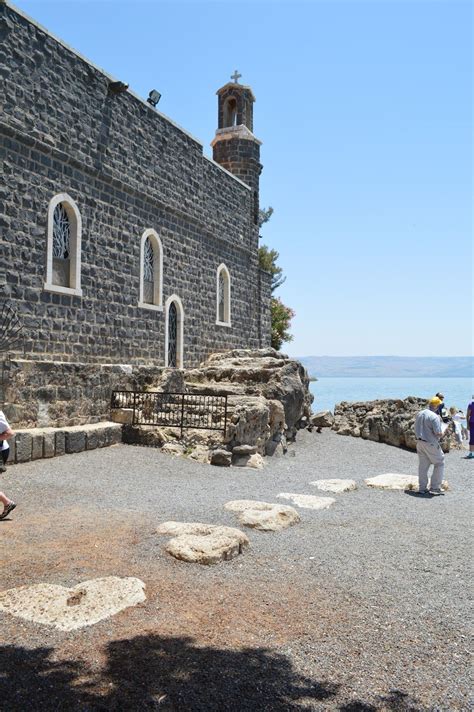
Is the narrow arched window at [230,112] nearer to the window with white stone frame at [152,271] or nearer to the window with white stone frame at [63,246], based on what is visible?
the window with white stone frame at [152,271]

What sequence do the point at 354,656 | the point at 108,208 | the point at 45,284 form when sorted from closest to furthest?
1. the point at 354,656
2. the point at 45,284
3. the point at 108,208

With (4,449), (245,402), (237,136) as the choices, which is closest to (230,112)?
(237,136)

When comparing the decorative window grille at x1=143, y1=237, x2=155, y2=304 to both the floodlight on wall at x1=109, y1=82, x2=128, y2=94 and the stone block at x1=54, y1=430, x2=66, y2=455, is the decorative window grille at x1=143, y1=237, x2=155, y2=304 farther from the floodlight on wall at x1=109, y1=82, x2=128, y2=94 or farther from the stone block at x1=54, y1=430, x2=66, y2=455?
the stone block at x1=54, y1=430, x2=66, y2=455

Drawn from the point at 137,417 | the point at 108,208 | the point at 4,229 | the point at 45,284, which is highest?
the point at 108,208

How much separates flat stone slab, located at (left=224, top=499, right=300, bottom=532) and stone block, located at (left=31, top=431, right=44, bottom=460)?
14.4 ft

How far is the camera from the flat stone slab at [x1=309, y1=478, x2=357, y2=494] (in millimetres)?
10039

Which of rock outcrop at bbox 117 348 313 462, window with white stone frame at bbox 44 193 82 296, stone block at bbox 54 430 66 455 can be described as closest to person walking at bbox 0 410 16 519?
stone block at bbox 54 430 66 455

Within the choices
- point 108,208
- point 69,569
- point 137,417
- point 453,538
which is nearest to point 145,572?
point 69,569

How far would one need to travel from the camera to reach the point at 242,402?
1349cm

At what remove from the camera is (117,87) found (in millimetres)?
14617

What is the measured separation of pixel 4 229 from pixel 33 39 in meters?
4.04

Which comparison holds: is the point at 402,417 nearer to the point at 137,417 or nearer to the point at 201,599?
the point at 137,417

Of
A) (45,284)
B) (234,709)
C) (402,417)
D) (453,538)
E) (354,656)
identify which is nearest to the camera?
(234,709)

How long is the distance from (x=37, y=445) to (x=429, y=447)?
6714mm
